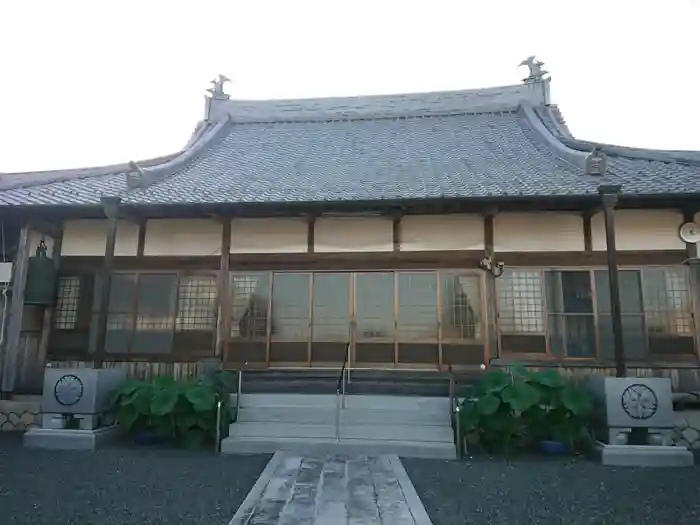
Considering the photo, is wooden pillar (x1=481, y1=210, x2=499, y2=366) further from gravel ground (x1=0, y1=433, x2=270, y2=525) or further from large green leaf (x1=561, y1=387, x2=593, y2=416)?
gravel ground (x1=0, y1=433, x2=270, y2=525)

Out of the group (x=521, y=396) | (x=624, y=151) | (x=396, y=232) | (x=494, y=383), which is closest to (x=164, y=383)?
(x=396, y=232)

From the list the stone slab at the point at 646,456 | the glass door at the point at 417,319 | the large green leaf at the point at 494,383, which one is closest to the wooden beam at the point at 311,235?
the glass door at the point at 417,319

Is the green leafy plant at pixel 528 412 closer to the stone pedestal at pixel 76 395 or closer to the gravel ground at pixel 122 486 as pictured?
the gravel ground at pixel 122 486

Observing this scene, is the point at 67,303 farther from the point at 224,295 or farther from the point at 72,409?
the point at 224,295

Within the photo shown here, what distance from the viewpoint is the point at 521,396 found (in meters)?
6.70

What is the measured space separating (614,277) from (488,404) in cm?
288

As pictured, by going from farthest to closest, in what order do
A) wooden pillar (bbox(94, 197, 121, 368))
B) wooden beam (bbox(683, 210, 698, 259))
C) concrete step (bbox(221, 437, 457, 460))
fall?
1. wooden beam (bbox(683, 210, 698, 259))
2. wooden pillar (bbox(94, 197, 121, 368))
3. concrete step (bbox(221, 437, 457, 460))

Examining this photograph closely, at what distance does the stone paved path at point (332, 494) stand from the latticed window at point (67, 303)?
220 inches

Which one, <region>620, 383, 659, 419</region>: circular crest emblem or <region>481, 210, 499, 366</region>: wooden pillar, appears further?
<region>481, 210, 499, 366</region>: wooden pillar

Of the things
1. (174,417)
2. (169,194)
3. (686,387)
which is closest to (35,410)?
(174,417)

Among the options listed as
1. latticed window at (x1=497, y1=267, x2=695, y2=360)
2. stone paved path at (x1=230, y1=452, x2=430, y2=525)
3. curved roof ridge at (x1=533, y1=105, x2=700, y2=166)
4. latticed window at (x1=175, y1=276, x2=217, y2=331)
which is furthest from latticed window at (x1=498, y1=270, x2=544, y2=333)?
latticed window at (x1=175, y1=276, x2=217, y2=331)

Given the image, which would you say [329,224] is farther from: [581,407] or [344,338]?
[581,407]

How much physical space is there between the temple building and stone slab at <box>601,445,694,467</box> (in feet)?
6.68

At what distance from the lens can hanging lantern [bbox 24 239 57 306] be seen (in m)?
8.84
